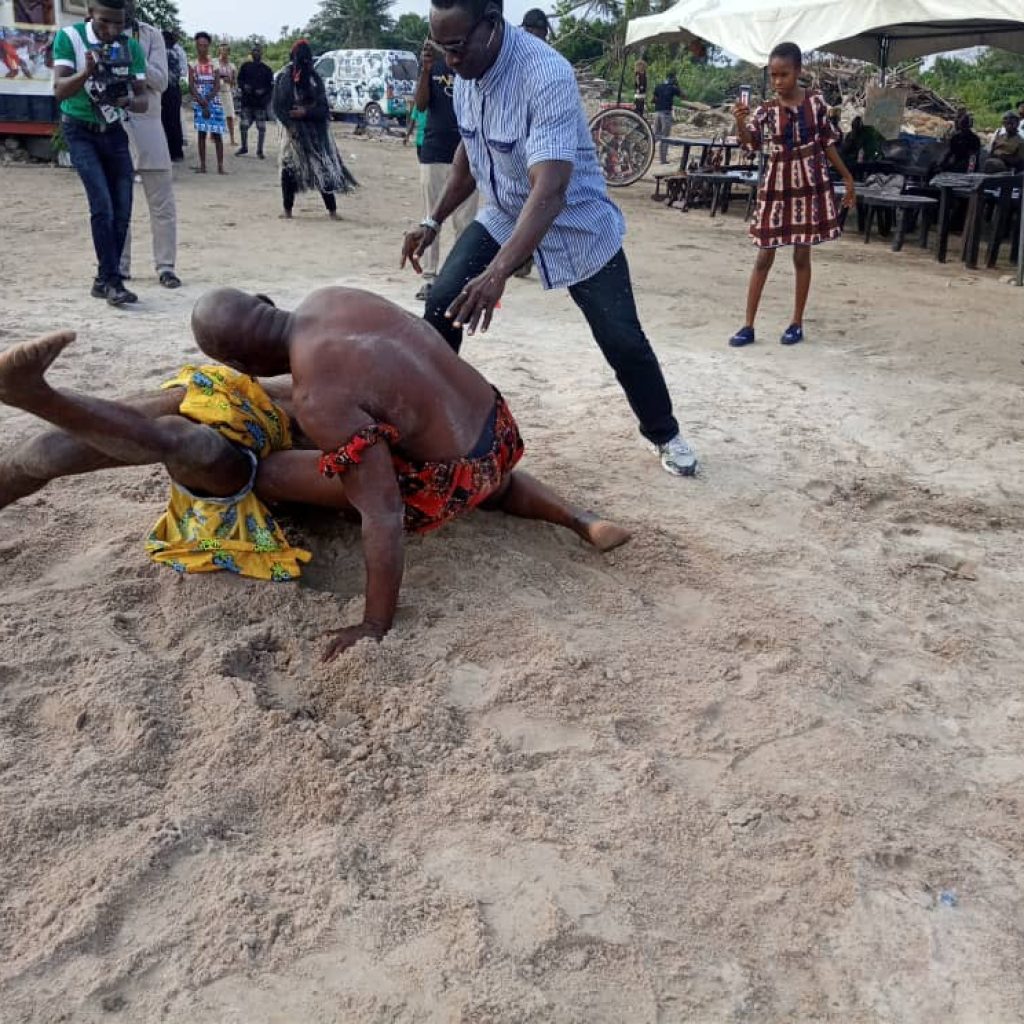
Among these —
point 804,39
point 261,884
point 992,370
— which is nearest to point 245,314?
point 261,884

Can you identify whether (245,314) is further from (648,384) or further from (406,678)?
(648,384)

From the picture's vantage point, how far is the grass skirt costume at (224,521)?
266 centimetres

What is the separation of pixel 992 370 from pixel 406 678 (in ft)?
13.4

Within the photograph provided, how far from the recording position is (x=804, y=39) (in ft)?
29.9

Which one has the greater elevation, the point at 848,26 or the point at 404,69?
the point at 404,69

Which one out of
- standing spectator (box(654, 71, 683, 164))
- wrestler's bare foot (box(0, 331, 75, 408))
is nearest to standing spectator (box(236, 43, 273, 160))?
standing spectator (box(654, 71, 683, 164))

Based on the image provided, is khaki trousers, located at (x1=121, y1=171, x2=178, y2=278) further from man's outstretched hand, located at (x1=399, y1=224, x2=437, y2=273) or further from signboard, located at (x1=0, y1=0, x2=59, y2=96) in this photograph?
signboard, located at (x1=0, y1=0, x2=59, y2=96)

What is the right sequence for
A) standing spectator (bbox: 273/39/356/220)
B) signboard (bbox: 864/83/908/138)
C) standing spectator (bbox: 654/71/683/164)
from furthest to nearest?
standing spectator (bbox: 654/71/683/164) < signboard (bbox: 864/83/908/138) < standing spectator (bbox: 273/39/356/220)

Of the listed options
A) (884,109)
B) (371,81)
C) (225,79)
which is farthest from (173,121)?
(371,81)

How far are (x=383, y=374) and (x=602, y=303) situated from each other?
1.12 metres

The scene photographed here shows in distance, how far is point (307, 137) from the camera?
8.95 meters

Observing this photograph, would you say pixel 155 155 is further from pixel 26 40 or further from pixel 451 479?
pixel 26 40

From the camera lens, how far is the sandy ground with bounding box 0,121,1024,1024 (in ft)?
5.44

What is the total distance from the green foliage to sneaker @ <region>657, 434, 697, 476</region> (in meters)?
21.2
